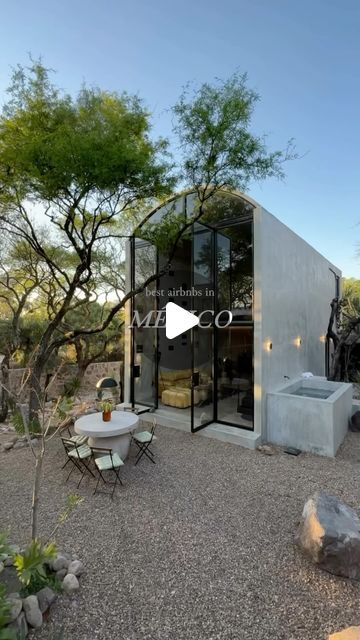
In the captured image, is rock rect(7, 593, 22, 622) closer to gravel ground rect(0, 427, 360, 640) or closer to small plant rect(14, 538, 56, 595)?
small plant rect(14, 538, 56, 595)

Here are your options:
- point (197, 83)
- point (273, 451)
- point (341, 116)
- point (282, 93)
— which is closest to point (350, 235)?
point (341, 116)

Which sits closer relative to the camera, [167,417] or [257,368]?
[257,368]

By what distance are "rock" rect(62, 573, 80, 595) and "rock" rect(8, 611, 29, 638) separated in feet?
1.41

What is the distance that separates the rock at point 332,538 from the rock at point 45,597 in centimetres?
251

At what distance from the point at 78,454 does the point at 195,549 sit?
2.40 metres

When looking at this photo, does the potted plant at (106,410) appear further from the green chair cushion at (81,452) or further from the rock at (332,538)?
the rock at (332,538)

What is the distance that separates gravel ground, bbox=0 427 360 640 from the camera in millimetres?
2389

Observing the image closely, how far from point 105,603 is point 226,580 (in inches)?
44.6

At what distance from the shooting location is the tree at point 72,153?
5.65m

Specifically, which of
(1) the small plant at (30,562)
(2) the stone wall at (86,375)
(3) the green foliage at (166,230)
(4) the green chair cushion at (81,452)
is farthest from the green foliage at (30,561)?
(2) the stone wall at (86,375)

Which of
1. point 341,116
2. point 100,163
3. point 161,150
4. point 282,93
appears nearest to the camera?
point 100,163

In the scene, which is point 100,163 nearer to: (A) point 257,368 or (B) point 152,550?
(A) point 257,368

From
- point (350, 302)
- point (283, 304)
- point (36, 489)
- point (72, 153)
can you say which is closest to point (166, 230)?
point (72, 153)

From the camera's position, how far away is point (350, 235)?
40.5ft
